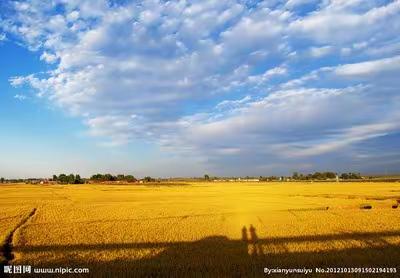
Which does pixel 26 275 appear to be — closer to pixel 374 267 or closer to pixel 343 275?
pixel 343 275

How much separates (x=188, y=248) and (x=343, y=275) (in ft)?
19.9

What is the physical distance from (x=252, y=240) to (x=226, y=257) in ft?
12.2

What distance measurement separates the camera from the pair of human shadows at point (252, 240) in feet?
51.2

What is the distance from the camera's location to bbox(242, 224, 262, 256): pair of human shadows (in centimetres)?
1559

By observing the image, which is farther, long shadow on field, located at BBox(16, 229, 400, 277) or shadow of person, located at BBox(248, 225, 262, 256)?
shadow of person, located at BBox(248, 225, 262, 256)

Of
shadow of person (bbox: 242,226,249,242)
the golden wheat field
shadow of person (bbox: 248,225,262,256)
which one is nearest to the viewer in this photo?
the golden wheat field

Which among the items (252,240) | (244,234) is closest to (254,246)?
(252,240)

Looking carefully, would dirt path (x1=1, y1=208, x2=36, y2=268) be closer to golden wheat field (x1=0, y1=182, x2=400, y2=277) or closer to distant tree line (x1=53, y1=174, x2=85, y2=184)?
golden wheat field (x1=0, y1=182, x2=400, y2=277)

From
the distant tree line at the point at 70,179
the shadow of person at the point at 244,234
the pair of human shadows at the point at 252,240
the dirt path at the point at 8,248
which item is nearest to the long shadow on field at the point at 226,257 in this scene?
the pair of human shadows at the point at 252,240

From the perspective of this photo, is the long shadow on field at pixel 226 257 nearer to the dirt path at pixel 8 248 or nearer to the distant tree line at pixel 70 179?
the dirt path at pixel 8 248

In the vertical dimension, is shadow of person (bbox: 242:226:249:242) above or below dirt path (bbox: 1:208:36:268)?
below

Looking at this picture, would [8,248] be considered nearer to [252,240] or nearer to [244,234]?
[252,240]

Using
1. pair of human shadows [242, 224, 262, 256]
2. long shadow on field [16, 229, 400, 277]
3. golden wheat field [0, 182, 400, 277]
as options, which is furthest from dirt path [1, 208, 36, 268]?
pair of human shadows [242, 224, 262, 256]

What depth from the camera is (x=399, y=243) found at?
672 inches
